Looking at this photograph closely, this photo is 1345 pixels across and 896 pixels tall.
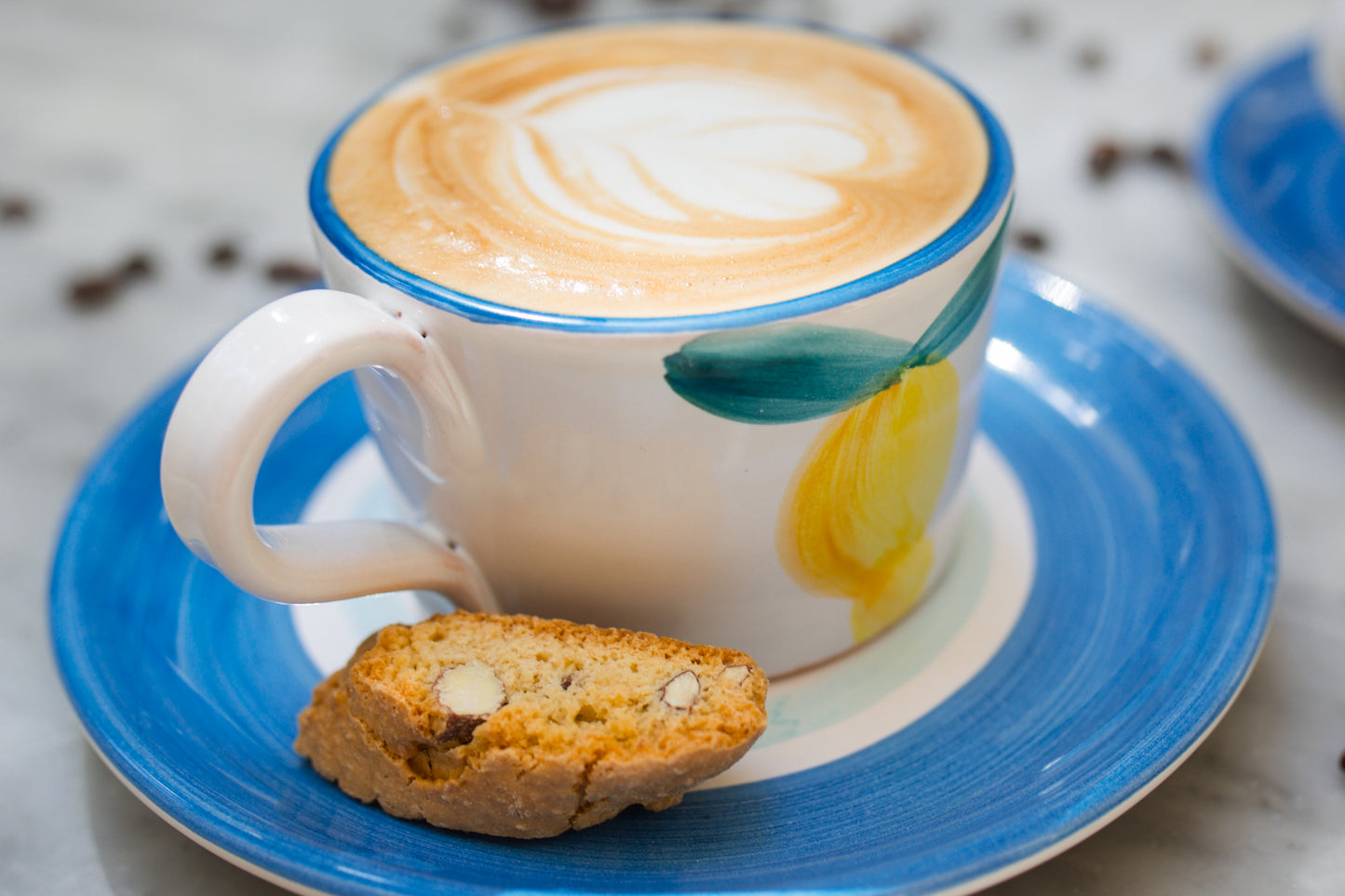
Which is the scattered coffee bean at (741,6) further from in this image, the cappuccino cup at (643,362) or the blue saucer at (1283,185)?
the cappuccino cup at (643,362)

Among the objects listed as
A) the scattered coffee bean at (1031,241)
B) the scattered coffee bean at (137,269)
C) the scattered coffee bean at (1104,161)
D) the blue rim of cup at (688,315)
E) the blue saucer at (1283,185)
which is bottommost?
the scattered coffee bean at (137,269)

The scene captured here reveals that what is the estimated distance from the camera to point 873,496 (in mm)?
987

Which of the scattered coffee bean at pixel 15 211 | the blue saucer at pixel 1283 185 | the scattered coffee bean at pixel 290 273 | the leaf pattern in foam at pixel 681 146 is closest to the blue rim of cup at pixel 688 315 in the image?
the leaf pattern in foam at pixel 681 146

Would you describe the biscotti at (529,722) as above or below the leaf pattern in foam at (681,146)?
below

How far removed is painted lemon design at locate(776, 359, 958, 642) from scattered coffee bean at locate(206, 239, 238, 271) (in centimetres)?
Result: 135

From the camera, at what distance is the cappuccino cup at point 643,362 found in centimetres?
83

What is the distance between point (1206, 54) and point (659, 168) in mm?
1862

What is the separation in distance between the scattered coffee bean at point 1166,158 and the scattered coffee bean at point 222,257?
1.62 m

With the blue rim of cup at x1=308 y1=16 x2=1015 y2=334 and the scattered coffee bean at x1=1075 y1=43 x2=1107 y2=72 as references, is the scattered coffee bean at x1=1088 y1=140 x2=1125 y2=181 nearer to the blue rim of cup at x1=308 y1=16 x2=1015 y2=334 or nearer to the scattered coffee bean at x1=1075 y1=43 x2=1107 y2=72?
the scattered coffee bean at x1=1075 y1=43 x2=1107 y2=72

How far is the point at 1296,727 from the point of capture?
1.10 meters

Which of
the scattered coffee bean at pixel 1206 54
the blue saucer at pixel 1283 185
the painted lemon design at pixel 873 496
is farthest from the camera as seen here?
the scattered coffee bean at pixel 1206 54

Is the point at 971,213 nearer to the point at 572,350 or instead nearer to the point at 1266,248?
the point at 572,350

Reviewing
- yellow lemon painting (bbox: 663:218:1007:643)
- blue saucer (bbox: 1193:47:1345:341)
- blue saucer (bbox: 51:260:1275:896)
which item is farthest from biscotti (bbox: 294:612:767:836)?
blue saucer (bbox: 1193:47:1345:341)

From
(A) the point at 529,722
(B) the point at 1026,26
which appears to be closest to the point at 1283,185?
(B) the point at 1026,26
